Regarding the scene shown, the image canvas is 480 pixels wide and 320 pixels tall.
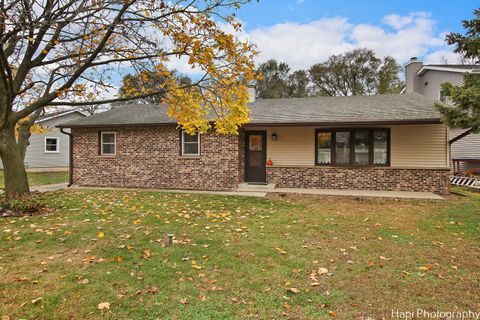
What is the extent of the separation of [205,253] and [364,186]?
28.1ft

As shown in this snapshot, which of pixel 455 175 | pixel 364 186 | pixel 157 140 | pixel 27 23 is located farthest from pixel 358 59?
pixel 27 23

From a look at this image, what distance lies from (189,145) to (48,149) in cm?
1719

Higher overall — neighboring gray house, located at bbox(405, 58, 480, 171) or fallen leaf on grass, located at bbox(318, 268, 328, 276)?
neighboring gray house, located at bbox(405, 58, 480, 171)

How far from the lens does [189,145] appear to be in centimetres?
1224

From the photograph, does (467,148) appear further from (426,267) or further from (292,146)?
(426,267)

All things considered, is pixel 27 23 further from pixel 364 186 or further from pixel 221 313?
pixel 364 186

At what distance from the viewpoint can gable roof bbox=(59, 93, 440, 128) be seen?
10664 millimetres

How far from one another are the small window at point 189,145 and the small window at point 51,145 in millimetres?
16625

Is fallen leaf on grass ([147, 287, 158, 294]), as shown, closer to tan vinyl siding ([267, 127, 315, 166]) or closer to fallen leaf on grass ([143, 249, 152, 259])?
fallen leaf on grass ([143, 249, 152, 259])

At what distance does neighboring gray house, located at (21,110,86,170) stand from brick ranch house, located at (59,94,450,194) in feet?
39.5

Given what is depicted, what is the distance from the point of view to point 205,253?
4.55 metres

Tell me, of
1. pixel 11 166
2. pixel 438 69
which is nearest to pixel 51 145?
pixel 11 166

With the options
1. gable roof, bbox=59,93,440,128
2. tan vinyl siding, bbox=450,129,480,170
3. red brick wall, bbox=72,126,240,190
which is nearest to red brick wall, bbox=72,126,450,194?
red brick wall, bbox=72,126,240,190

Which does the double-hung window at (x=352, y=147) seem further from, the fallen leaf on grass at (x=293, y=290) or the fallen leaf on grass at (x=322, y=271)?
the fallen leaf on grass at (x=293, y=290)
